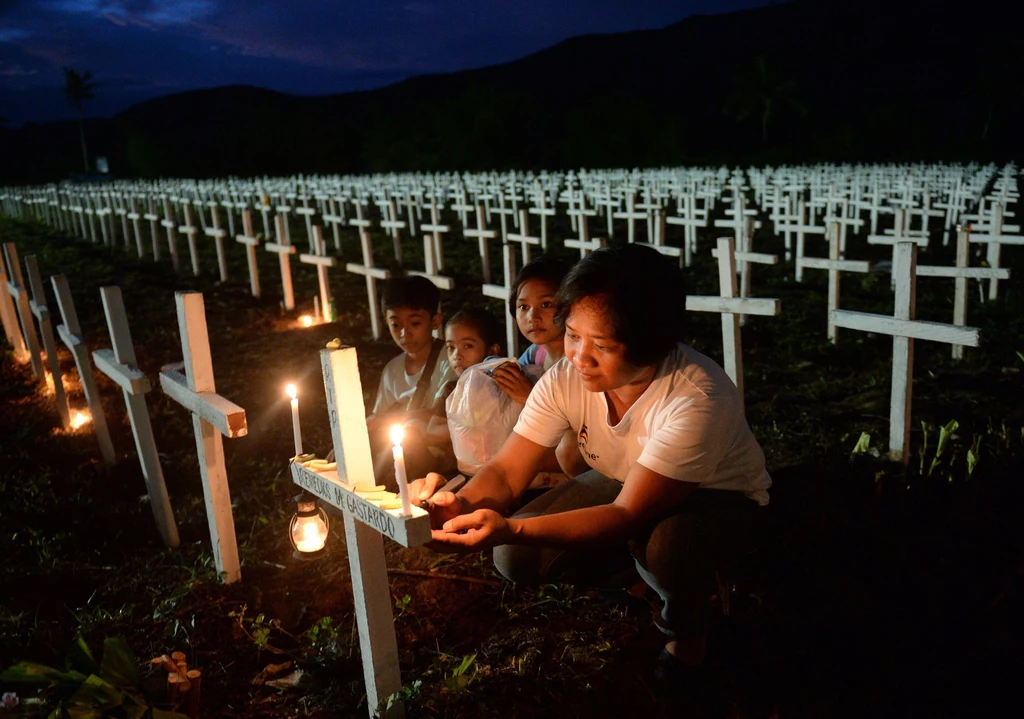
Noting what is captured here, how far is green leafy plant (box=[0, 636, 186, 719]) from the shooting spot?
2.11 m

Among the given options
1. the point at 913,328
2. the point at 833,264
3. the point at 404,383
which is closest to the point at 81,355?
the point at 404,383

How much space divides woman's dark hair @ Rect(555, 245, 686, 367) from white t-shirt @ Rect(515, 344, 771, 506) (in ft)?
0.48

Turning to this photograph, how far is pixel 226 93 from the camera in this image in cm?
18588

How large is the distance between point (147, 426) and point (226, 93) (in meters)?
207

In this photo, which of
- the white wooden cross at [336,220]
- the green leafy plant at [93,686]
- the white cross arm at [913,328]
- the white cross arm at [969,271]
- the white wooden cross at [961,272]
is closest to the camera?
the green leafy plant at [93,686]

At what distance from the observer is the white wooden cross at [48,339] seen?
5590 mm

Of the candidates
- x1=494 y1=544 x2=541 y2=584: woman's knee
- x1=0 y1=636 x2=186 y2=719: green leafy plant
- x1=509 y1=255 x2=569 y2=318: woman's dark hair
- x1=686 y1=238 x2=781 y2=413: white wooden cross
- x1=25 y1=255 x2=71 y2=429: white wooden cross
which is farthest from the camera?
x1=25 y1=255 x2=71 y2=429: white wooden cross

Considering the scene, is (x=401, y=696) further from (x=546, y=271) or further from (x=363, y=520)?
(x=546, y=271)

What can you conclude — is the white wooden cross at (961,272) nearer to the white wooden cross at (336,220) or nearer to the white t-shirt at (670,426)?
the white t-shirt at (670,426)

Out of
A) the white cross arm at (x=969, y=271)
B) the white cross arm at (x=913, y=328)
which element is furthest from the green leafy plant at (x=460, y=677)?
the white cross arm at (x=969, y=271)

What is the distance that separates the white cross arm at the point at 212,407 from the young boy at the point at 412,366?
97cm

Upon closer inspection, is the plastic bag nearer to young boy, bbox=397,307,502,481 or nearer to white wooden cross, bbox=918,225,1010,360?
young boy, bbox=397,307,502,481

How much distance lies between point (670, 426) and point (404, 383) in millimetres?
2184

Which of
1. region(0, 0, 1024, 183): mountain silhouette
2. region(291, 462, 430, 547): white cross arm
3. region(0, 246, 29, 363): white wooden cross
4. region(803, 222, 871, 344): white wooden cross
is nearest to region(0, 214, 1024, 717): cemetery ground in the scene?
region(291, 462, 430, 547): white cross arm
